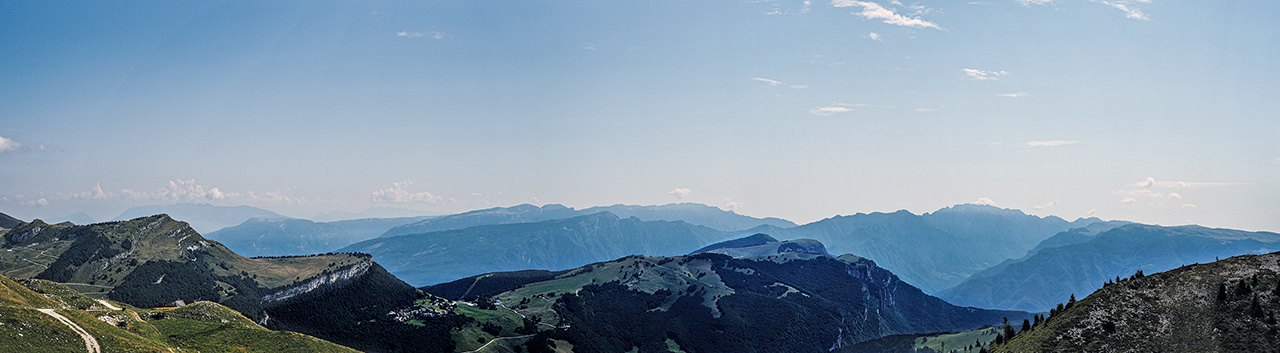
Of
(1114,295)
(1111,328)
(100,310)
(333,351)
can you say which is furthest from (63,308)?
(1114,295)

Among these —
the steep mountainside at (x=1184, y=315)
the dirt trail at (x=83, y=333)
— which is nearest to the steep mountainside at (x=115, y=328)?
the dirt trail at (x=83, y=333)

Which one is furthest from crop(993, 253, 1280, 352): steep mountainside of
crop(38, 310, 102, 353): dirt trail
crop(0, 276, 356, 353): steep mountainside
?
crop(0, 276, 356, 353): steep mountainside

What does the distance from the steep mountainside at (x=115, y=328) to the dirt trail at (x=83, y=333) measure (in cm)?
11

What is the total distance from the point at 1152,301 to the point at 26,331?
546 ft

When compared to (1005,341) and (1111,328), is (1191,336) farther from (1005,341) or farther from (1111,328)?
(1005,341)

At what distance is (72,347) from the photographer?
80562 mm

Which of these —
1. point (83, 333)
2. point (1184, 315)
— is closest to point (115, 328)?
point (83, 333)

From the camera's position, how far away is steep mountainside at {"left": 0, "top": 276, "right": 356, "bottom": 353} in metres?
79.6

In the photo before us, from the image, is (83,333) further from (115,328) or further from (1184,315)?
(1184,315)

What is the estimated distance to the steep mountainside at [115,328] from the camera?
79562 mm

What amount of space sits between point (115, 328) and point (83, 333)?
9044 millimetres

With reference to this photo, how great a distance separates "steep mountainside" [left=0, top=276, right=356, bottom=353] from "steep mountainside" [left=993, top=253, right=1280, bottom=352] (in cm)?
14532

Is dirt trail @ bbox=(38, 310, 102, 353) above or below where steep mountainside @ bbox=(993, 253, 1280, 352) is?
above

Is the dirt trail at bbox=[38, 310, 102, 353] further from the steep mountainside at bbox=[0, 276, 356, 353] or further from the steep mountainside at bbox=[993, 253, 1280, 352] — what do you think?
the steep mountainside at bbox=[993, 253, 1280, 352]
